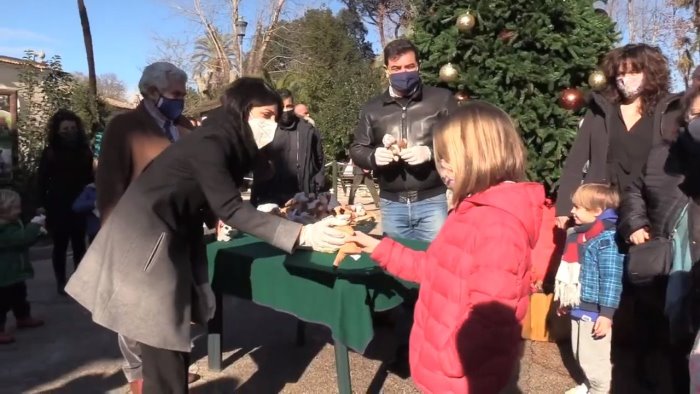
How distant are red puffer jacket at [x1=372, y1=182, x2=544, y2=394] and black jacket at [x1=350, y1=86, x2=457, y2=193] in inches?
64.8

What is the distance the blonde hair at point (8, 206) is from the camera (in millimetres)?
5031

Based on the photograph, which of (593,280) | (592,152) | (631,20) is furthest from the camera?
(631,20)

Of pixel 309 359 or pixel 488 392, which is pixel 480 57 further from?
pixel 488 392

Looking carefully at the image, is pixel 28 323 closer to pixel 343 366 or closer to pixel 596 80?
pixel 343 366

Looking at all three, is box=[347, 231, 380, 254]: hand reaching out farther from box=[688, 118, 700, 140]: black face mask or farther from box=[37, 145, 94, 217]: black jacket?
box=[37, 145, 94, 217]: black jacket

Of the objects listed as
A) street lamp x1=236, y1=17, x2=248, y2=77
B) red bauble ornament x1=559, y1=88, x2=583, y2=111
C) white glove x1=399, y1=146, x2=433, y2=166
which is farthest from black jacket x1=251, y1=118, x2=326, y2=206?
street lamp x1=236, y1=17, x2=248, y2=77

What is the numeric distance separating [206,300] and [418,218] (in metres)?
1.53

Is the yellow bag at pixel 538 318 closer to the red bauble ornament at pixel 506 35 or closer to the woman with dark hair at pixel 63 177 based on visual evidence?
the red bauble ornament at pixel 506 35

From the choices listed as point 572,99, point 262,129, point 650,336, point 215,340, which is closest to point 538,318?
point 650,336

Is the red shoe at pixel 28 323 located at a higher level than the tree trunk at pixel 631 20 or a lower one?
lower

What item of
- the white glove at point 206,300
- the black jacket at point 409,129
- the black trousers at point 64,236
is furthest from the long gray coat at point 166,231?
the black trousers at point 64,236

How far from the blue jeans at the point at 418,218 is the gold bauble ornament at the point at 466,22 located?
60.9 inches

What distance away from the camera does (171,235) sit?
2.80 meters

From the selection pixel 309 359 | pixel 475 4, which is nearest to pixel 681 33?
pixel 475 4
